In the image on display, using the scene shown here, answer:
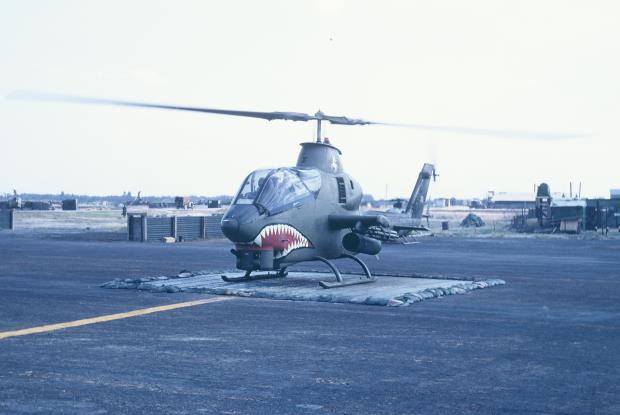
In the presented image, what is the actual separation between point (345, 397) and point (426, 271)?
16033 mm

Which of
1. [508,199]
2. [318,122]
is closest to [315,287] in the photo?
[318,122]

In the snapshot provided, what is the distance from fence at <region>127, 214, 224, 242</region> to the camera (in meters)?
41.3

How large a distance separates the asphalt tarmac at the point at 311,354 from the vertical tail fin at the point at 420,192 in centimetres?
1140

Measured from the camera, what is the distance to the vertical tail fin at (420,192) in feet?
94.8

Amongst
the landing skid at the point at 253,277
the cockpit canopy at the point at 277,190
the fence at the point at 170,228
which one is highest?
the cockpit canopy at the point at 277,190

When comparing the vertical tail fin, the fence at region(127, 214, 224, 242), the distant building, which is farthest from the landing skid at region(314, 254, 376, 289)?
the distant building

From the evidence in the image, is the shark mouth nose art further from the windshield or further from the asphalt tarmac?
the asphalt tarmac

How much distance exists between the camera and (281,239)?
1655cm

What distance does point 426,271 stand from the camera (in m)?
22.7

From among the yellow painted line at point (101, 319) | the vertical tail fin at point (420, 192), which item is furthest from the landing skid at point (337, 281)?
the vertical tail fin at point (420, 192)

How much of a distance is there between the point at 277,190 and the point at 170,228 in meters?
27.2

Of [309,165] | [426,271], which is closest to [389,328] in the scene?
[309,165]

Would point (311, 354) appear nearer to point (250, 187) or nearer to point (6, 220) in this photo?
point (250, 187)

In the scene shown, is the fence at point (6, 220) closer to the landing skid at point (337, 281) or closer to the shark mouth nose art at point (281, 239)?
the landing skid at point (337, 281)
